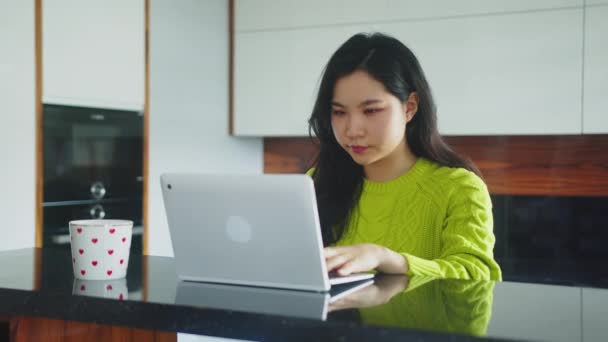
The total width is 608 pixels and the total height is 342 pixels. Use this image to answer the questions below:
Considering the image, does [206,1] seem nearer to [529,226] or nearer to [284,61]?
[284,61]

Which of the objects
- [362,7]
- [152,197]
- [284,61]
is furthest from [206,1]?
[152,197]

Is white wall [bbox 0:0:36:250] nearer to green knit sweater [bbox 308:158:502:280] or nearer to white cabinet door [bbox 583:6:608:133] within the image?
green knit sweater [bbox 308:158:502:280]

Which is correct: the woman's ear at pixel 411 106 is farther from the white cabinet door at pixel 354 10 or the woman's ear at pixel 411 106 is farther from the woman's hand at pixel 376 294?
the white cabinet door at pixel 354 10

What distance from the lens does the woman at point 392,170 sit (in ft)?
4.69

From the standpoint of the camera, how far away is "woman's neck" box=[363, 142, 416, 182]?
1633 millimetres

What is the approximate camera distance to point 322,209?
5.47 feet

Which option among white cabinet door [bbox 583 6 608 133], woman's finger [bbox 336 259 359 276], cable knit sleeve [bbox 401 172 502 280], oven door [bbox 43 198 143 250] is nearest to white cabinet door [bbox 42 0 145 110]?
oven door [bbox 43 198 143 250]

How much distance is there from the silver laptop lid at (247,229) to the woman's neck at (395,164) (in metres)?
0.70

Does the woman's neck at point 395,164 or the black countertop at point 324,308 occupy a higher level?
the woman's neck at point 395,164

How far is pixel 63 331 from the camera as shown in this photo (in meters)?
1.01

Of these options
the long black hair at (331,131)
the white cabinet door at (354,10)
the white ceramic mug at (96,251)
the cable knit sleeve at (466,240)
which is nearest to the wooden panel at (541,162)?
the white cabinet door at (354,10)

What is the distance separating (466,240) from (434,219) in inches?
7.5

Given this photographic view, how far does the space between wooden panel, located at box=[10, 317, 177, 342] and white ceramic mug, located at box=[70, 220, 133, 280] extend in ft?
0.26

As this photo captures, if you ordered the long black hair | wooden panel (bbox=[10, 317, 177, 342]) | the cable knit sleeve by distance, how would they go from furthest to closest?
the long black hair → the cable knit sleeve → wooden panel (bbox=[10, 317, 177, 342])
